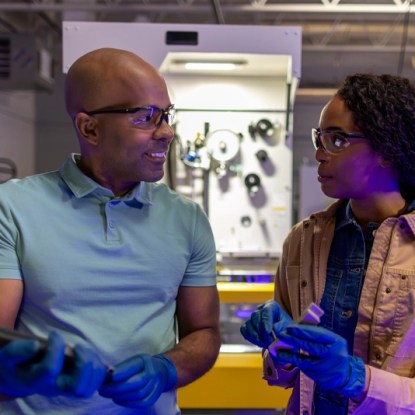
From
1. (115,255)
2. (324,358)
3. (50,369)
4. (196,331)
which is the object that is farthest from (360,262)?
(50,369)

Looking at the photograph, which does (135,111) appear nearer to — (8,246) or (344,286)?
(8,246)

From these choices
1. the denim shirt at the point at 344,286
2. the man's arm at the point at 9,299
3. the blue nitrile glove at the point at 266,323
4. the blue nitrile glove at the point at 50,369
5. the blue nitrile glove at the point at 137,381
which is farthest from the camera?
the denim shirt at the point at 344,286

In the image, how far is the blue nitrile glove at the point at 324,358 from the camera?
1.25 meters

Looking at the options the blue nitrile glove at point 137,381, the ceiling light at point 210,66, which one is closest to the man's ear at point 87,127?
the blue nitrile glove at point 137,381

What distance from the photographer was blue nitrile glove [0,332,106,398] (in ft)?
3.37

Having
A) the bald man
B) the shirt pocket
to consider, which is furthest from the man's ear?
the shirt pocket

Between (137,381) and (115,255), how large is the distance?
0.32 m

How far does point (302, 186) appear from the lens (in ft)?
26.0

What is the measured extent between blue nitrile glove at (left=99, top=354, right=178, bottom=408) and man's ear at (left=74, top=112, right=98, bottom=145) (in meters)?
0.59

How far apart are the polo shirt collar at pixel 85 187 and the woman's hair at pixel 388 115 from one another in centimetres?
61

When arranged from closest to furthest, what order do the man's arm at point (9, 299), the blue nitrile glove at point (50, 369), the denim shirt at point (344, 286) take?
1. the blue nitrile glove at point (50, 369)
2. the man's arm at point (9, 299)
3. the denim shirt at point (344, 286)

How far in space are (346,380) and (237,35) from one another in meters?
2.41

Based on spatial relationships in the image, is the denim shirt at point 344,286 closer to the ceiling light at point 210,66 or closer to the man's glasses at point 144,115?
the man's glasses at point 144,115

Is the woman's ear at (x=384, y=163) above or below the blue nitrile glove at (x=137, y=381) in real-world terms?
above
